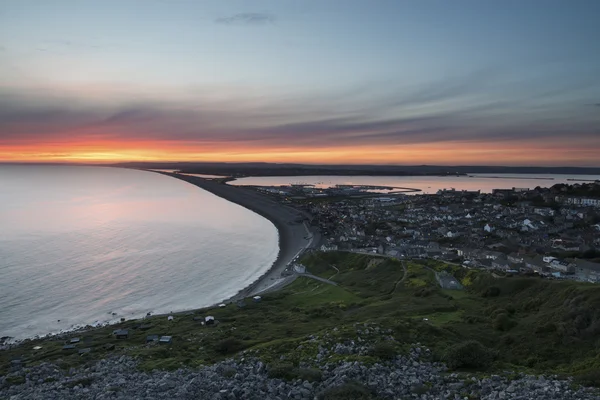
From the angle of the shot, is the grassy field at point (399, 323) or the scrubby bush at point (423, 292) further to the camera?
the scrubby bush at point (423, 292)

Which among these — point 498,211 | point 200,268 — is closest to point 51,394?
point 200,268

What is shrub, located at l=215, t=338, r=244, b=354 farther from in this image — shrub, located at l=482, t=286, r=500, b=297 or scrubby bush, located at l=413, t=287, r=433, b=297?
shrub, located at l=482, t=286, r=500, b=297

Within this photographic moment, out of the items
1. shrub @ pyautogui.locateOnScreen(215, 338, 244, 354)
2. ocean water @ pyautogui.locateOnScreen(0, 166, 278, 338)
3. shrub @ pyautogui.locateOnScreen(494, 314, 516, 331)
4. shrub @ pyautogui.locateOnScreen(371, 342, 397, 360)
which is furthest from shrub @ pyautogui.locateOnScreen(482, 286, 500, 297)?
ocean water @ pyautogui.locateOnScreen(0, 166, 278, 338)

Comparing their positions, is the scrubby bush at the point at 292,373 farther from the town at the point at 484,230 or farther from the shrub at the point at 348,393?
the town at the point at 484,230

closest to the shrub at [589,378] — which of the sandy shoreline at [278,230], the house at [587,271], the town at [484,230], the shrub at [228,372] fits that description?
the shrub at [228,372]

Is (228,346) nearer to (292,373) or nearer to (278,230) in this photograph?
(292,373)

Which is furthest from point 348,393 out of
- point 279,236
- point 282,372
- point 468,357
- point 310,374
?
point 279,236
